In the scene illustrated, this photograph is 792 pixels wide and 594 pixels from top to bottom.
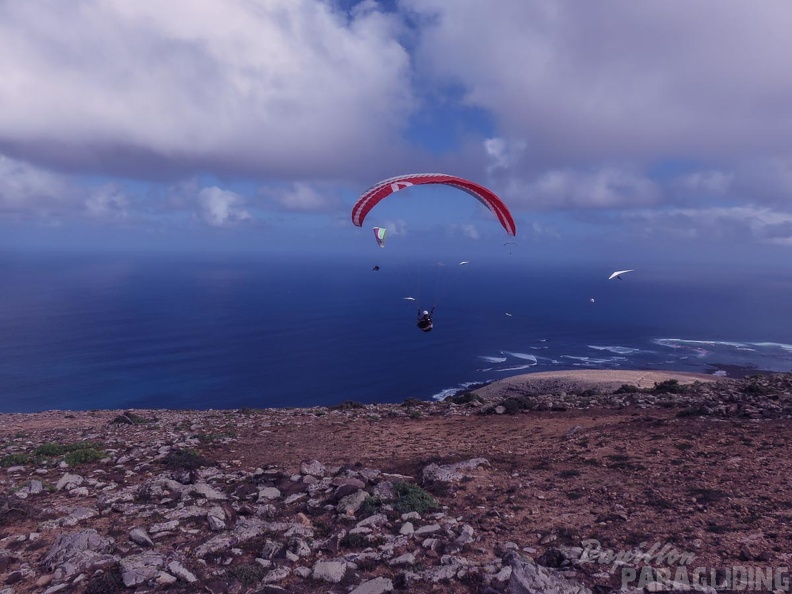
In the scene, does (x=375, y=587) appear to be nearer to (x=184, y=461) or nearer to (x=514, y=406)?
(x=184, y=461)

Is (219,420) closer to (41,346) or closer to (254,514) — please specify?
(254,514)

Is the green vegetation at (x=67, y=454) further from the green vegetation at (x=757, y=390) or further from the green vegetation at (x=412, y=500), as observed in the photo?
the green vegetation at (x=757, y=390)

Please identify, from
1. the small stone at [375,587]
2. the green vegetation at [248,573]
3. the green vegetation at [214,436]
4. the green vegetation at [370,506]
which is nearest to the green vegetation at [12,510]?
the green vegetation at [248,573]

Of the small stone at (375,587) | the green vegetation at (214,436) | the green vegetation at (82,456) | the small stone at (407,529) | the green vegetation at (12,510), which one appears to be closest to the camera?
the small stone at (375,587)

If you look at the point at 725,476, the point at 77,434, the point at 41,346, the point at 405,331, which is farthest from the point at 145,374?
the point at 725,476

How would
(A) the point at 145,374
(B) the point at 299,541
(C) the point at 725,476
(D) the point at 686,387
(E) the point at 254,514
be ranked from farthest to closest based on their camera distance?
(A) the point at 145,374 < (D) the point at 686,387 < (C) the point at 725,476 < (E) the point at 254,514 < (B) the point at 299,541

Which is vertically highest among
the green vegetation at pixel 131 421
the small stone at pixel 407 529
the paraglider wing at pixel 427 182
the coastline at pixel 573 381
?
the paraglider wing at pixel 427 182

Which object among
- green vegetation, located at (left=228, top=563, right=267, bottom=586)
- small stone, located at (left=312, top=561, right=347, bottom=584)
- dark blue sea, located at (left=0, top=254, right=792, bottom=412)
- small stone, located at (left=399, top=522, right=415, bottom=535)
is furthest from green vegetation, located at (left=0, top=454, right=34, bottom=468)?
dark blue sea, located at (left=0, top=254, right=792, bottom=412)
